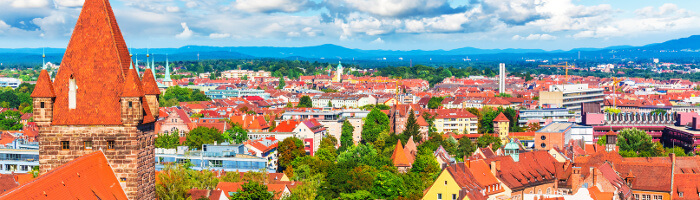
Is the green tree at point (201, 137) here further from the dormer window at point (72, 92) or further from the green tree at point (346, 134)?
the dormer window at point (72, 92)

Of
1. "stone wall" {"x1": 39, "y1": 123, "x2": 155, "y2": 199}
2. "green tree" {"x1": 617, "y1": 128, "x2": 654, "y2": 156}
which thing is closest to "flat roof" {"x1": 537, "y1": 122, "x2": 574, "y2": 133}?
"green tree" {"x1": 617, "y1": 128, "x2": 654, "y2": 156}

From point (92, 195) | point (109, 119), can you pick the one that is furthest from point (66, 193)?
point (109, 119)

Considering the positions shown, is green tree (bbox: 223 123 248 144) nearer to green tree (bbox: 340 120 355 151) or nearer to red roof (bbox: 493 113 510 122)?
green tree (bbox: 340 120 355 151)

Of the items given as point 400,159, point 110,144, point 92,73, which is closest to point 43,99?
point 92,73

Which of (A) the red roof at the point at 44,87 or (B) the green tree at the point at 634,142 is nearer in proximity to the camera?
(A) the red roof at the point at 44,87

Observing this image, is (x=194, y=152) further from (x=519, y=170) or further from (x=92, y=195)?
(x=92, y=195)

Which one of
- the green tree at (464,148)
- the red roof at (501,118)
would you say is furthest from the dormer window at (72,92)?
the red roof at (501,118)

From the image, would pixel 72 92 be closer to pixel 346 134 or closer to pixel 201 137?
pixel 201 137

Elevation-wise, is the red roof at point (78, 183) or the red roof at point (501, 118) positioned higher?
the red roof at point (78, 183)
